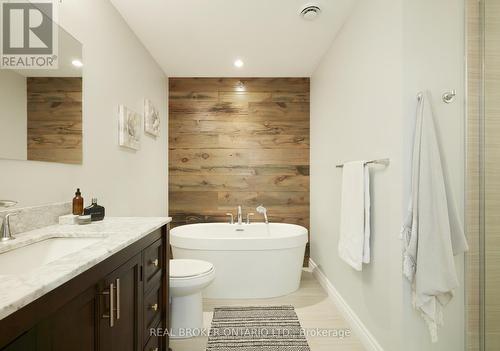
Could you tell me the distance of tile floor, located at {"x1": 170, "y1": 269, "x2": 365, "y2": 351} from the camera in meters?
1.90

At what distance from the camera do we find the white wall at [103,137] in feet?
4.45

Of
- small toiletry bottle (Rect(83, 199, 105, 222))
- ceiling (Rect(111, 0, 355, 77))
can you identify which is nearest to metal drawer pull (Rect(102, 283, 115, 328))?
small toiletry bottle (Rect(83, 199, 105, 222))

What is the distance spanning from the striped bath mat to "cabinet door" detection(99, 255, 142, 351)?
927 mm

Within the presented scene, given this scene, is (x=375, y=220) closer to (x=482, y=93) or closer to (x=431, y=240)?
(x=431, y=240)

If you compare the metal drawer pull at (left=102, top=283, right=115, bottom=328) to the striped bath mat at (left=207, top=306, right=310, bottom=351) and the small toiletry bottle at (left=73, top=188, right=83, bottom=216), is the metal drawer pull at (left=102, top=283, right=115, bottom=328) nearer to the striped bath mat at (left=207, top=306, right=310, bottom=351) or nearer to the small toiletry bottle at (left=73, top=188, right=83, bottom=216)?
the small toiletry bottle at (left=73, top=188, right=83, bottom=216)

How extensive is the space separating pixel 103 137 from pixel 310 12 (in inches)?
72.2

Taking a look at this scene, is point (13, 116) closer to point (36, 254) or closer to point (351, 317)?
point (36, 254)

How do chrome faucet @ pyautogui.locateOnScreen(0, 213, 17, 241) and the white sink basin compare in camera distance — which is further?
chrome faucet @ pyautogui.locateOnScreen(0, 213, 17, 241)

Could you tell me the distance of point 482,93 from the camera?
147 cm

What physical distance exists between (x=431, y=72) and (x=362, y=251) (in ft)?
3.75

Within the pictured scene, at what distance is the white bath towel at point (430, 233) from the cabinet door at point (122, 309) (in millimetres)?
1333

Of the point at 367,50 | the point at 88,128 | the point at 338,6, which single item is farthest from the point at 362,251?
the point at 88,128

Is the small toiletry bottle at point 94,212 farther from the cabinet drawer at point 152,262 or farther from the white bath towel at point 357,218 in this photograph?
the white bath towel at point 357,218

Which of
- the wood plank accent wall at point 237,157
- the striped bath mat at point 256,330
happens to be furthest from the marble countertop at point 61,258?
the wood plank accent wall at point 237,157
